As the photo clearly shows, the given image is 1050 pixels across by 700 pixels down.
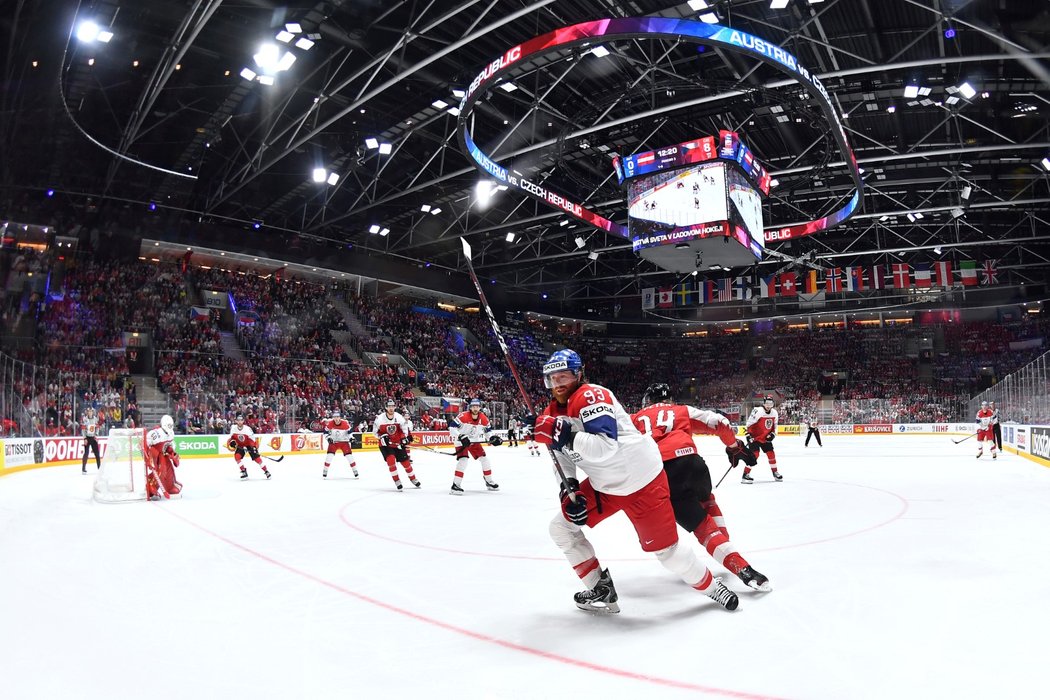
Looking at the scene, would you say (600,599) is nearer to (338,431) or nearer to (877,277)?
(338,431)

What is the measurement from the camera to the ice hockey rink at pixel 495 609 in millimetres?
2631

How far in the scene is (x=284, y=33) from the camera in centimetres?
1264

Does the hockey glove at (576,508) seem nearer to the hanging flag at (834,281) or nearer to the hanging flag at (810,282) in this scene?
the hanging flag at (810,282)

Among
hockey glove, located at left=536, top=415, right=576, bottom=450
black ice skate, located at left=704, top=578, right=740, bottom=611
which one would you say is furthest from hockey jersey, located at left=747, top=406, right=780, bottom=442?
hockey glove, located at left=536, top=415, right=576, bottom=450

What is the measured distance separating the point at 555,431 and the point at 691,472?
1.29 meters

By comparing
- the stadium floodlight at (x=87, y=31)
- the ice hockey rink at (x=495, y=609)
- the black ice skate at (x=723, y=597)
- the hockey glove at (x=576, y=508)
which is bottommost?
the ice hockey rink at (x=495, y=609)

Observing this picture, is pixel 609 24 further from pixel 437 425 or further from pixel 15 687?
pixel 437 425

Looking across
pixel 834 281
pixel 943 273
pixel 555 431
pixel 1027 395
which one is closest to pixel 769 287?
pixel 834 281

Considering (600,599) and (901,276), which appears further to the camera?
(901,276)

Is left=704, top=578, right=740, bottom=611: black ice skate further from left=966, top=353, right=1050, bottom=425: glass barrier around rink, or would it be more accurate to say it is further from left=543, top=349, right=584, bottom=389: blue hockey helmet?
left=966, top=353, right=1050, bottom=425: glass barrier around rink

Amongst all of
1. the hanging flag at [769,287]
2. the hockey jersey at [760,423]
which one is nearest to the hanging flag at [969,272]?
the hanging flag at [769,287]

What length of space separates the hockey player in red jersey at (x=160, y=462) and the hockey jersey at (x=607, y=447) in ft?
24.0

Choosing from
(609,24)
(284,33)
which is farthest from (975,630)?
(284,33)

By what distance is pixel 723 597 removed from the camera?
354 cm
